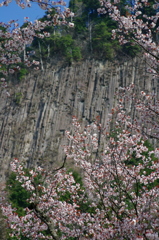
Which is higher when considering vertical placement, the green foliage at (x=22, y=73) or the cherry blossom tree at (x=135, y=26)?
the green foliage at (x=22, y=73)

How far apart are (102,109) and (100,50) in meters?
10.4

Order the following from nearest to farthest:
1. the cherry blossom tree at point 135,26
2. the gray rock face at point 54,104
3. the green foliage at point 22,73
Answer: the cherry blossom tree at point 135,26 < the gray rock face at point 54,104 < the green foliage at point 22,73

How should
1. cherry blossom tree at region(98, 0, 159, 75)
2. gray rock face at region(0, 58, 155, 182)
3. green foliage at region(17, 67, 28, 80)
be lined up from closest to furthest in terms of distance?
cherry blossom tree at region(98, 0, 159, 75), gray rock face at region(0, 58, 155, 182), green foliage at region(17, 67, 28, 80)

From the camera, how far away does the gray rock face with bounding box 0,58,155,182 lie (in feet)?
107

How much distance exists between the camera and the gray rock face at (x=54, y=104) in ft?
107

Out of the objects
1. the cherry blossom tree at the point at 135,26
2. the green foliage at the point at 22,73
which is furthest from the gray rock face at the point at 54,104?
the cherry blossom tree at the point at 135,26

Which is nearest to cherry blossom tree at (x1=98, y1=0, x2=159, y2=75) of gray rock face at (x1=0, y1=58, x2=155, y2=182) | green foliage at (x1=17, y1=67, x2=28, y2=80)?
gray rock face at (x1=0, y1=58, x2=155, y2=182)

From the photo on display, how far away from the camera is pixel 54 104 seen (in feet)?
117

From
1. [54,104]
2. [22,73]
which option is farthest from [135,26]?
[22,73]

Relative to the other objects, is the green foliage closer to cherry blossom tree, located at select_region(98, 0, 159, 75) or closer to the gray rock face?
the gray rock face

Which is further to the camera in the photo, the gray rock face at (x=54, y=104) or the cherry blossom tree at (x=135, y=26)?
the gray rock face at (x=54, y=104)

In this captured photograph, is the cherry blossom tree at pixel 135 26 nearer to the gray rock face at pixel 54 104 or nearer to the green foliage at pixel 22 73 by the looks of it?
the gray rock face at pixel 54 104

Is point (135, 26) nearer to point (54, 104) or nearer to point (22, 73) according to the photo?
point (54, 104)

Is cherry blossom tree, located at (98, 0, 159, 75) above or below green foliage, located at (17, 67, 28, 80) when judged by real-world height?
below
